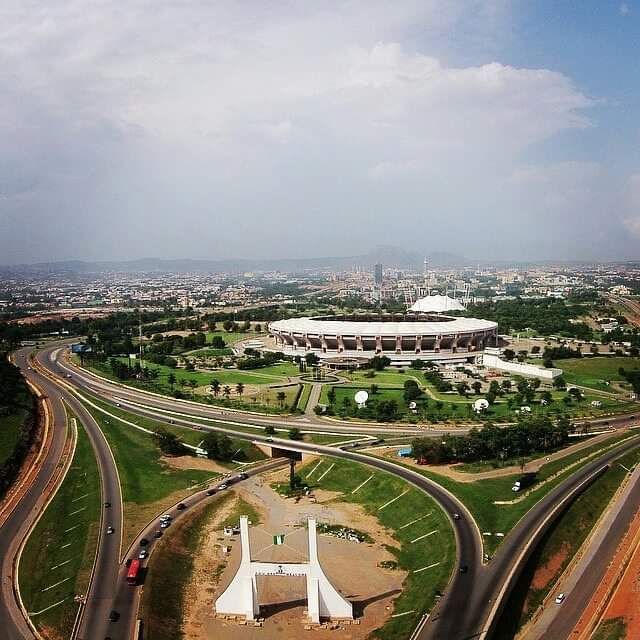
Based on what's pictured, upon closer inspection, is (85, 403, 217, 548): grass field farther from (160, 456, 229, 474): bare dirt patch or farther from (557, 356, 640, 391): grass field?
(557, 356, 640, 391): grass field

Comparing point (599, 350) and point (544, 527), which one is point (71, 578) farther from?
point (599, 350)

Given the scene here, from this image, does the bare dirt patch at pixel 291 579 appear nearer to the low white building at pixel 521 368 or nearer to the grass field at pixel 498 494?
the grass field at pixel 498 494

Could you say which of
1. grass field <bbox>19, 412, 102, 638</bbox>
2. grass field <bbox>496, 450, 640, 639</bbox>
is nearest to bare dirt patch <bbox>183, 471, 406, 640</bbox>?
grass field <bbox>19, 412, 102, 638</bbox>

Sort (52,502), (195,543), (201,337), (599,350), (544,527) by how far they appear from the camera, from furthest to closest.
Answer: (201,337) → (599,350) → (52,502) → (195,543) → (544,527)

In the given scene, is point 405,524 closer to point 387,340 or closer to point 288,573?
point 288,573

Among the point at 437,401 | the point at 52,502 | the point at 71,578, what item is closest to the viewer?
the point at 71,578

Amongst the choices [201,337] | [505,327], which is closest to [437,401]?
[201,337]

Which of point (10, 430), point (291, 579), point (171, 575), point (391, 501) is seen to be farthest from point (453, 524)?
point (10, 430)
